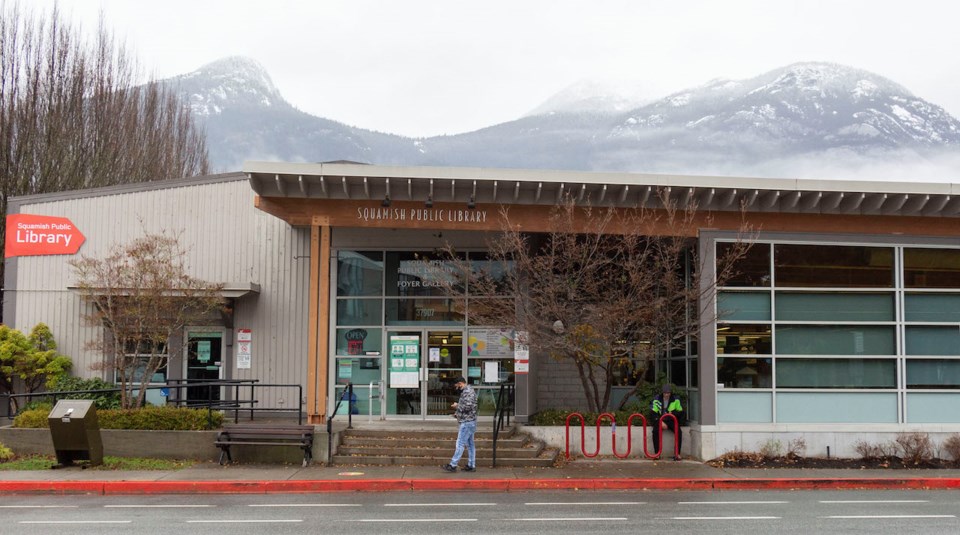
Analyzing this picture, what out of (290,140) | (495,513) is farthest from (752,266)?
(290,140)

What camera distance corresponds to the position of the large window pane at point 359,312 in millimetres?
20281

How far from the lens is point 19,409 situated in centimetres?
1966

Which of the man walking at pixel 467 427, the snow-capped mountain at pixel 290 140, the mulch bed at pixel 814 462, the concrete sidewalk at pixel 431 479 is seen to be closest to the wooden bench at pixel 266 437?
the concrete sidewalk at pixel 431 479

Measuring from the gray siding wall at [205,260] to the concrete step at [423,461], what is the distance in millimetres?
4527

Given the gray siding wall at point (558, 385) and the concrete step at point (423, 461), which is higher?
the gray siding wall at point (558, 385)

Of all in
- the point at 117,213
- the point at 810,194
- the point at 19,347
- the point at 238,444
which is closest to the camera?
the point at 238,444

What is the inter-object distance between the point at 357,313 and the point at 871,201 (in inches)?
457

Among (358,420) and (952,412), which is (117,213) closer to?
(358,420)

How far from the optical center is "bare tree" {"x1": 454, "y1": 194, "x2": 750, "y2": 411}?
55.3 feet

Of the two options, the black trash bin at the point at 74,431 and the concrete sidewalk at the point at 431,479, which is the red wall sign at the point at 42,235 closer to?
the black trash bin at the point at 74,431

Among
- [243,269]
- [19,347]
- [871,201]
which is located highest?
[871,201]

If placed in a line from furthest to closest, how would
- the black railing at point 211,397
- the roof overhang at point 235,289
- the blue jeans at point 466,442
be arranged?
the roof overhang at point 235,289 < the black railing at point 211,397 < the blue jeans at point 466,442

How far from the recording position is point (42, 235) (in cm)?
2056

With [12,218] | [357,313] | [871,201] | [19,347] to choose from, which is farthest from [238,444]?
[871,201]
